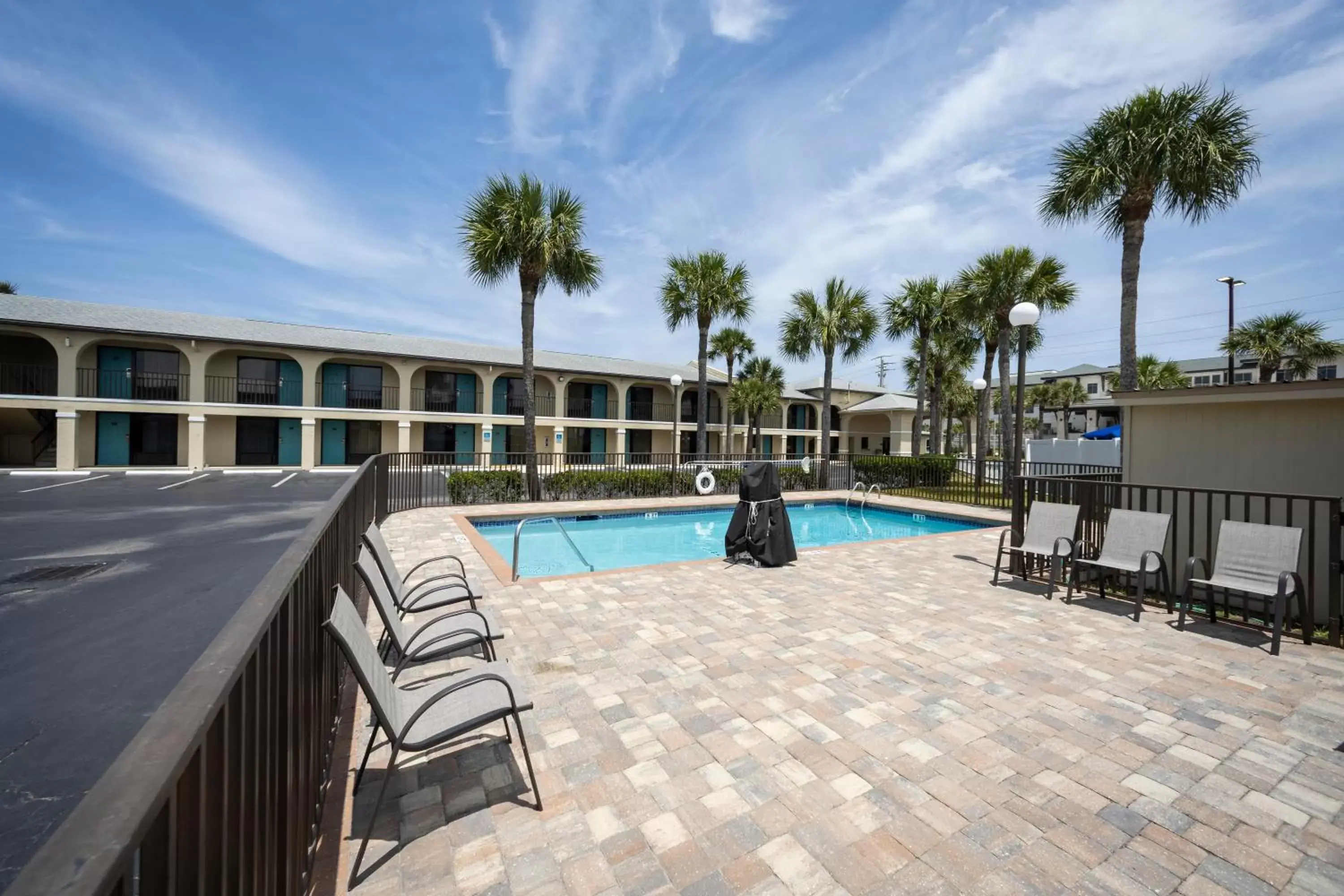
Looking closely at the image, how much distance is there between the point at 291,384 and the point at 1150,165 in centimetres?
3222

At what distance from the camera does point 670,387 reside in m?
34.2

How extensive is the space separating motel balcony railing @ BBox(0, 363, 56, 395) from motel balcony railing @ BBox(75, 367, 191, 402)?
1.07m

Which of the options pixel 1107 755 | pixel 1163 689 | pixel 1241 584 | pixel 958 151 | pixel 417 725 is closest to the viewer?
pixel 417 725

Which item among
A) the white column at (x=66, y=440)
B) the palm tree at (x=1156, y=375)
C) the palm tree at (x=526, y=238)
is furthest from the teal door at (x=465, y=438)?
the palm tree at (x=1156, y=375)

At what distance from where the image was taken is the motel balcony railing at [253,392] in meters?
24.4

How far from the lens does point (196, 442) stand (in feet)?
76.9

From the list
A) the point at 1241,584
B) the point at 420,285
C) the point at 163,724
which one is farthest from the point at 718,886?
the point at 420,285

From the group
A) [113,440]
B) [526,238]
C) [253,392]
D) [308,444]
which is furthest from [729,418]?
[113,440]

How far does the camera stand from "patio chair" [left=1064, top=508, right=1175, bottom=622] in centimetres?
583

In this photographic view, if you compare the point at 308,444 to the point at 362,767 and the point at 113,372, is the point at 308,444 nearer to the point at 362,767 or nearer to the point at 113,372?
the point at 113,372

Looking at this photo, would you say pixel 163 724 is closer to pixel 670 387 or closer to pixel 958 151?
pixel 958 151

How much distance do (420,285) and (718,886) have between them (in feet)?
99.8

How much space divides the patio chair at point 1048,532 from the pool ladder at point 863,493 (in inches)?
376

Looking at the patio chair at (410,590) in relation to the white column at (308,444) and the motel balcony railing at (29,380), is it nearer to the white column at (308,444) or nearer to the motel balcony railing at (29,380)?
the white column at (308,444)
